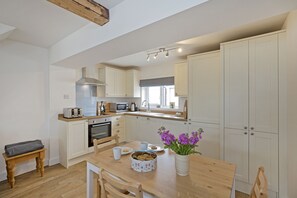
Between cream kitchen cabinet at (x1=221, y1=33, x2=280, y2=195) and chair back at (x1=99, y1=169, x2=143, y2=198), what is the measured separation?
176cm

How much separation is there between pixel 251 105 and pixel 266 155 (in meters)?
0.66

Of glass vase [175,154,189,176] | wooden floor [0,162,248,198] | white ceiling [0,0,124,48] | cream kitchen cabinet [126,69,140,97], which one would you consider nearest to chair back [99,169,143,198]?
glass vase [175,154,189,176]

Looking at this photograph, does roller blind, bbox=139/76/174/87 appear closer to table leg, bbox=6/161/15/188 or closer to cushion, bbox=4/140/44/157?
cushion, bbox=4/140/44/157

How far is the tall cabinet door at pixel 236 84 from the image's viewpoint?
6.54ft

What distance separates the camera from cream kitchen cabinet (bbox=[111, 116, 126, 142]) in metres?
3.66

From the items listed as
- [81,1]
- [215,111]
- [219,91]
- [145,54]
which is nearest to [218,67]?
[219,91]

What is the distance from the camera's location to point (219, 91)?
7.69 ft

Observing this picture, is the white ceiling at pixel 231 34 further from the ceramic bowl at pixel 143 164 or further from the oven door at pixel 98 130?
the oven door at pixel 98 130

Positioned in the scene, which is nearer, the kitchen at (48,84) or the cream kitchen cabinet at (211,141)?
the kitchen at (48,84)

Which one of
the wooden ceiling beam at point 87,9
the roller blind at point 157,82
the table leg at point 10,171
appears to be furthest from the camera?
the roller blind at point 157,82

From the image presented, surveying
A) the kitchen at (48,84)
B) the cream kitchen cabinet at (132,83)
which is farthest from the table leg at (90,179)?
the cream kitchen cabinet at (132,83)

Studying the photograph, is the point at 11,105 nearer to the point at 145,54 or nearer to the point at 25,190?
the point at 25,190

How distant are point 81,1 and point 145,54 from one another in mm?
1861

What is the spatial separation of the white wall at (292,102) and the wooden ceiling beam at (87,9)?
1.96 meters
